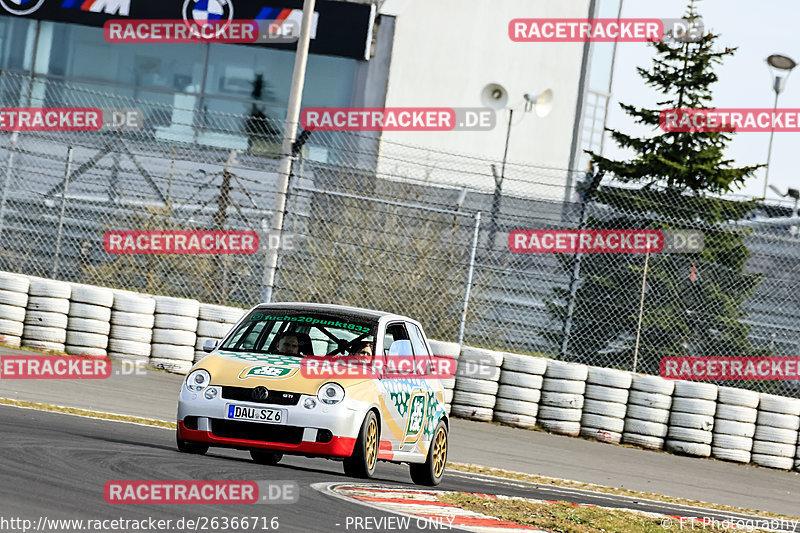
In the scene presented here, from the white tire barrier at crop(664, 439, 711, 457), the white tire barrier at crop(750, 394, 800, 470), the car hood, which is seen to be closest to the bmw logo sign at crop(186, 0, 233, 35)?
the white tire barrier at crop(664, 439, 711, 457)

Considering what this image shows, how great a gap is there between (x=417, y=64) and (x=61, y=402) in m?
18.1

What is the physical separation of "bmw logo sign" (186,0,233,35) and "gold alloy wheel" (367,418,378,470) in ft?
65.2

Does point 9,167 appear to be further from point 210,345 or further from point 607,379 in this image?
point 210,345

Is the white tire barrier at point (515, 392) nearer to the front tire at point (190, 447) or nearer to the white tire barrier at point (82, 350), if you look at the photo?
the white tire barrier at point (82, 350)

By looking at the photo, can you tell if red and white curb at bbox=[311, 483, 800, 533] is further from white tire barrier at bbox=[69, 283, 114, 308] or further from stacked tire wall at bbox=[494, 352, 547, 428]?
white tire barrier at bbox=[69, 283, 114, 308]

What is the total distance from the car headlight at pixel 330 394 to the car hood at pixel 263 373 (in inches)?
1.7

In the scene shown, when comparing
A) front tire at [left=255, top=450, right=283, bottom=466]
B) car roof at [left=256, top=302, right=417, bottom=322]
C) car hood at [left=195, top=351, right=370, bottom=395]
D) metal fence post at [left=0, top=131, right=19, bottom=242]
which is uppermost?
metal fence post at [left=0, top=131, right=19, bottom=242]

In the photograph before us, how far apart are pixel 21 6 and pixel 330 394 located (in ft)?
72.2

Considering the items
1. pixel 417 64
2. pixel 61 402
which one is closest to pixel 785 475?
pixel 61 402

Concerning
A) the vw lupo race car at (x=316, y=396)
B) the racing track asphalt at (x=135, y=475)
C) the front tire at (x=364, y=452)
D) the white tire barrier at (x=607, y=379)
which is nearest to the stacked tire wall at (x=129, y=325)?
the racing track asphalt at (x=135, y=475)

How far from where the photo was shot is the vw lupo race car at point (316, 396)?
9078 millimetres

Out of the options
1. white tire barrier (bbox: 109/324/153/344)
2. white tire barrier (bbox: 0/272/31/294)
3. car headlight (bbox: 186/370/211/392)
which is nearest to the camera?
car headlight (bbox: 186/370/211/392)

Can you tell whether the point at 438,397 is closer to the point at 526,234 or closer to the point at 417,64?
the point at 526,234

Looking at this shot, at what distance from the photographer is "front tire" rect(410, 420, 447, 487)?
10438 mm
